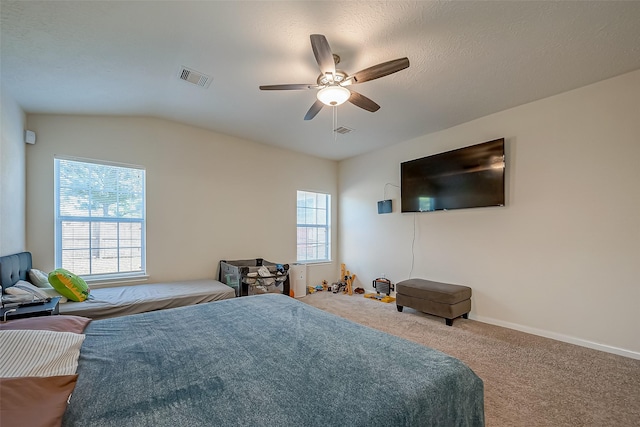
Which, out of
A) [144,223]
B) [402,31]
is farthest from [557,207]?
[144,223]

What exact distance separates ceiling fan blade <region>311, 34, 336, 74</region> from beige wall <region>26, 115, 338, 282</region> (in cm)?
287

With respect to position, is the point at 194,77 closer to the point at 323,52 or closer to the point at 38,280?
the point at 323,52

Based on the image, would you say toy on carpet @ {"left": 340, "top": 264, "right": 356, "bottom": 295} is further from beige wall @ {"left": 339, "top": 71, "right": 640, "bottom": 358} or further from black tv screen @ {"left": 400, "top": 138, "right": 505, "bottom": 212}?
black tv screen @ {"left": 400, "top": 138, "right": 505, "bottom": 212}

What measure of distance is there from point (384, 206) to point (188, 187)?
3.31m

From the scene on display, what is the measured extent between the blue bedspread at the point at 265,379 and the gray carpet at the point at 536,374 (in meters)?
1.05

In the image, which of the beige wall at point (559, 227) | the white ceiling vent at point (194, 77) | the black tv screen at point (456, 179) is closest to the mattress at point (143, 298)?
the white ceiling vent at point (194, 77)

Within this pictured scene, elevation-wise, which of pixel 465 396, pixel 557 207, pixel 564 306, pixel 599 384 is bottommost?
pixel 599 384

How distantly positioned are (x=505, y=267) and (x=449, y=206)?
1.06 meters

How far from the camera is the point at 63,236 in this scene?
3320mm

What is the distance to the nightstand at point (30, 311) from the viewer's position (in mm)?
1937

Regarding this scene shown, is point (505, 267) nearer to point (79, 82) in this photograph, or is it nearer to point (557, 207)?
point (557, 207)

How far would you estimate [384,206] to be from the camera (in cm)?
498

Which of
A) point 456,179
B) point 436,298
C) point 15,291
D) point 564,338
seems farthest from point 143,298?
point 564,338

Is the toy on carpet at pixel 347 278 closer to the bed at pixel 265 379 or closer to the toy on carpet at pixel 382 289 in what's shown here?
the toy on carpet at pixel 382 289
